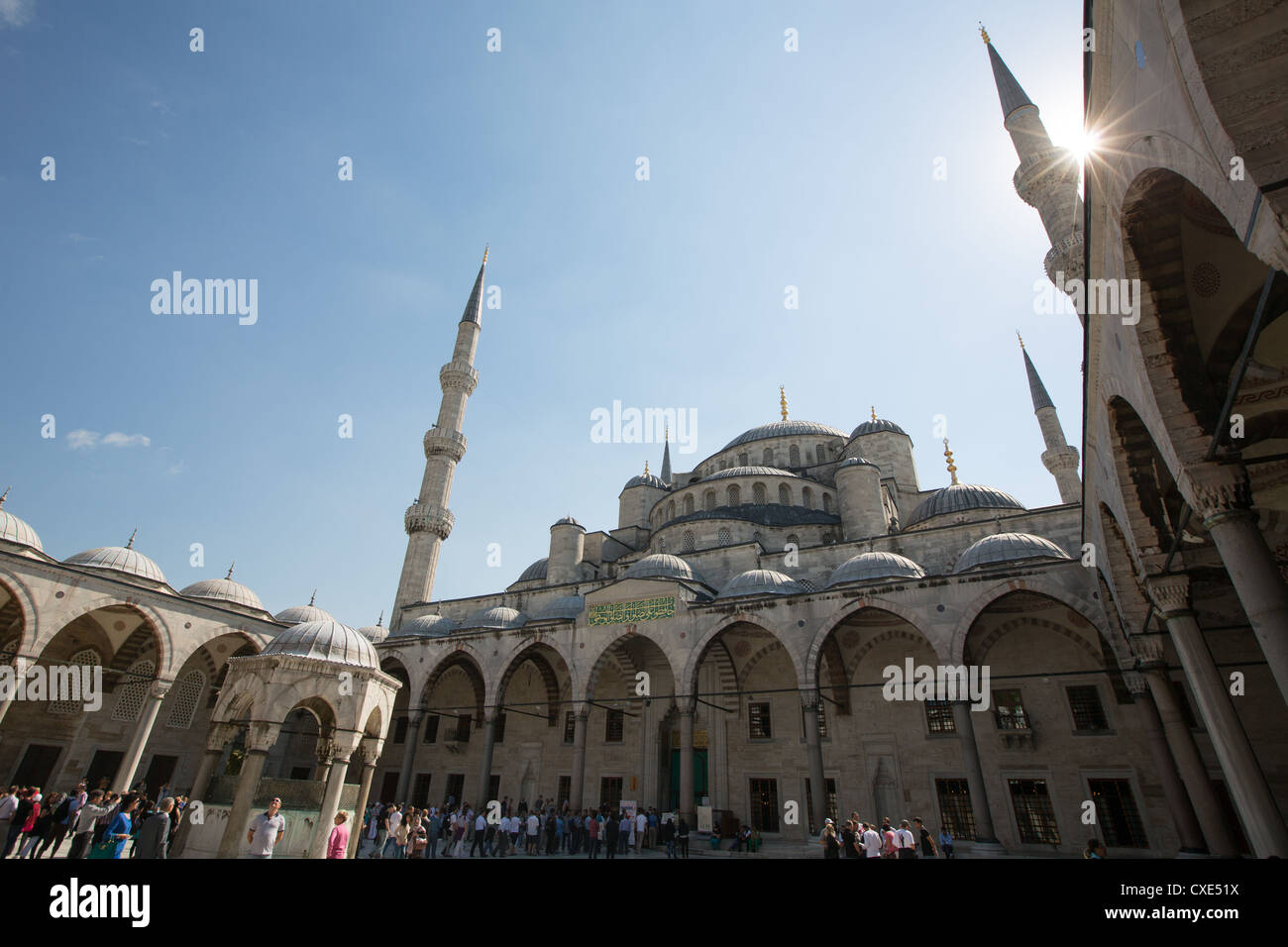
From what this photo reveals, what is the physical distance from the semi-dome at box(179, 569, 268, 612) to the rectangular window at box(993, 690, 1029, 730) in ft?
78.2

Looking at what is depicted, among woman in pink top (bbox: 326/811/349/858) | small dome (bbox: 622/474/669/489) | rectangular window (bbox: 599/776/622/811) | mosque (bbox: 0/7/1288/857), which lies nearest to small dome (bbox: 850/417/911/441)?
mosque (bbox: 0/7/1288/857)

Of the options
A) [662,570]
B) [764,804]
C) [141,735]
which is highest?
[662,570]

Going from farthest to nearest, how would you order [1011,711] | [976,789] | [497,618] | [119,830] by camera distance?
[497,618], [1011,711], [976,789], [119,830]

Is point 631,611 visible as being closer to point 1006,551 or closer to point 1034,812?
point 1006,551

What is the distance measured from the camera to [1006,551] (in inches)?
550

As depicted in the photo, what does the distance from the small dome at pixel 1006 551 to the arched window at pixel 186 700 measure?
69.7ft

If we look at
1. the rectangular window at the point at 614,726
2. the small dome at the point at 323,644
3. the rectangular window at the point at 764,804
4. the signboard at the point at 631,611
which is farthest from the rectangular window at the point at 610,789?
the small dome at the point at 323,644

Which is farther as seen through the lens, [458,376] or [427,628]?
[458,376]

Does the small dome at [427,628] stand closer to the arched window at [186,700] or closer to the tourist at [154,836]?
the arched window at [186,700]

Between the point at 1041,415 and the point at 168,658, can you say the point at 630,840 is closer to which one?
the point at 168,658

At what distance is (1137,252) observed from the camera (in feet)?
16.6

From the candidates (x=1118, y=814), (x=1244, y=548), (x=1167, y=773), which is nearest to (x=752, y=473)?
(x=1118, y=814)

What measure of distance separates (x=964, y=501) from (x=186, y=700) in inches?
943
